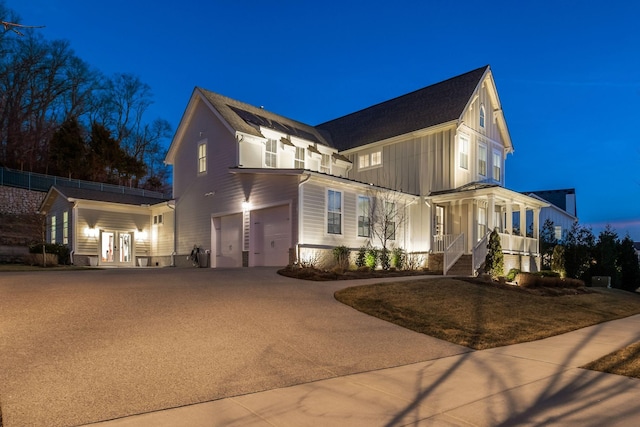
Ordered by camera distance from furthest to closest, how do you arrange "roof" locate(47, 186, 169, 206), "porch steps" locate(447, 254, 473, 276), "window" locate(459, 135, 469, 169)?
"roof" locate(47, 186, 169, 206), "window" locate(459, 135, 469, 169), "porch steps" locate(447, 254, 473, 276)

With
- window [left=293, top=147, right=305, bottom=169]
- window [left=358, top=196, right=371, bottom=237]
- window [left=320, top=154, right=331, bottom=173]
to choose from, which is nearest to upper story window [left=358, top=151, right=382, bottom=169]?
window [left=320, top=154, right=331, bottom=173]

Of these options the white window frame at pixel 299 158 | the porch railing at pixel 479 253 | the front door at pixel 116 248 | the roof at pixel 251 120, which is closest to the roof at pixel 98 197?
the front door at pixel 116 248

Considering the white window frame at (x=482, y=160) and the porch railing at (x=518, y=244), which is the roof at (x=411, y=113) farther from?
the porch railing at (x=518, y=244)

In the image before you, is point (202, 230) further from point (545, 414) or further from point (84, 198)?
point (545, 414)

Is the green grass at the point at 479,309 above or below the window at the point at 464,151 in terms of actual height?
below

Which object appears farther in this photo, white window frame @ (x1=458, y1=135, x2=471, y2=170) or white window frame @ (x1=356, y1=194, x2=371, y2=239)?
white window frame @ (x1=458, y1=135, x2=471, y2=170)

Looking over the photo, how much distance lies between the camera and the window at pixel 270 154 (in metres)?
20.9

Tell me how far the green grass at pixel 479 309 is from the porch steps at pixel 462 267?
13.3ft

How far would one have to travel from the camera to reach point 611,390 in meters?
5.35

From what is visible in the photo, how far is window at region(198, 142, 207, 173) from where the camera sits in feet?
72.2

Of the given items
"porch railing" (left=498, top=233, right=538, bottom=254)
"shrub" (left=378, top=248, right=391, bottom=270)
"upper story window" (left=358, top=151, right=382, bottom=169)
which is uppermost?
"upper story window" (left=358, top=151, right=382, bottom=169)

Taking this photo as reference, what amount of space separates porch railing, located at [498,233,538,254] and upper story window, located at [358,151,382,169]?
7.06 meters

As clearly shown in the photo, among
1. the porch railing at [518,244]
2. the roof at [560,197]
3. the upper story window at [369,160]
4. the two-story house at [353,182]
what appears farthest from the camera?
the roof at [560,197]

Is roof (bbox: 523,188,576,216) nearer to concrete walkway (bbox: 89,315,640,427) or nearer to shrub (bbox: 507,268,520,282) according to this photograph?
shrub (bbox: 507,268,520,282)
